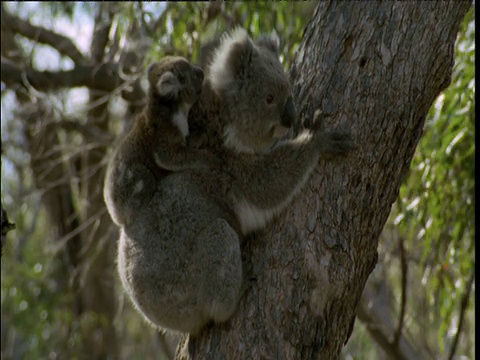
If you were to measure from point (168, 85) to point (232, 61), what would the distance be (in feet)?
1.00

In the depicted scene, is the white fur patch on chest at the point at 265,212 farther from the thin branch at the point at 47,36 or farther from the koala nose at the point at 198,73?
the thin branch at the point at 47,36

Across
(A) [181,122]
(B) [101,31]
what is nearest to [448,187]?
(A) [181,122]

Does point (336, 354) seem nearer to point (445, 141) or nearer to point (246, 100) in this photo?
point (246, 100)

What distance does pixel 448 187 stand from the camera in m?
4.84

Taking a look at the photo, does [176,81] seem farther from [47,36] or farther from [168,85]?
[47,36]

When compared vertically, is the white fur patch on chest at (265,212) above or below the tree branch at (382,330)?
above

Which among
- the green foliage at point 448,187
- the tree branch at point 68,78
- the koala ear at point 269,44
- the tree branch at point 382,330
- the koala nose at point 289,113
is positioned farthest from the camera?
the tree branch at point 68,78

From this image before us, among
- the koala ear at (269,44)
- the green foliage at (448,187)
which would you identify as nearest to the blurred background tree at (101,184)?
the green foliage at (448,187)

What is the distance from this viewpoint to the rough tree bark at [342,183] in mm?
2695

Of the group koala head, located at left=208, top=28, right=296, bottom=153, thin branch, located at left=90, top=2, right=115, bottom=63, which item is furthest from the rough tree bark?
thin branch, located at left=90, top=2, right=115, bottom=63

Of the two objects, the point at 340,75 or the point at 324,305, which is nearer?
the point at 324,305

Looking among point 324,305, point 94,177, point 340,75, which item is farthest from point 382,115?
point 94,177

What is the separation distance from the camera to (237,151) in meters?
3.14

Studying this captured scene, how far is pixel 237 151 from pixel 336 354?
921mm
